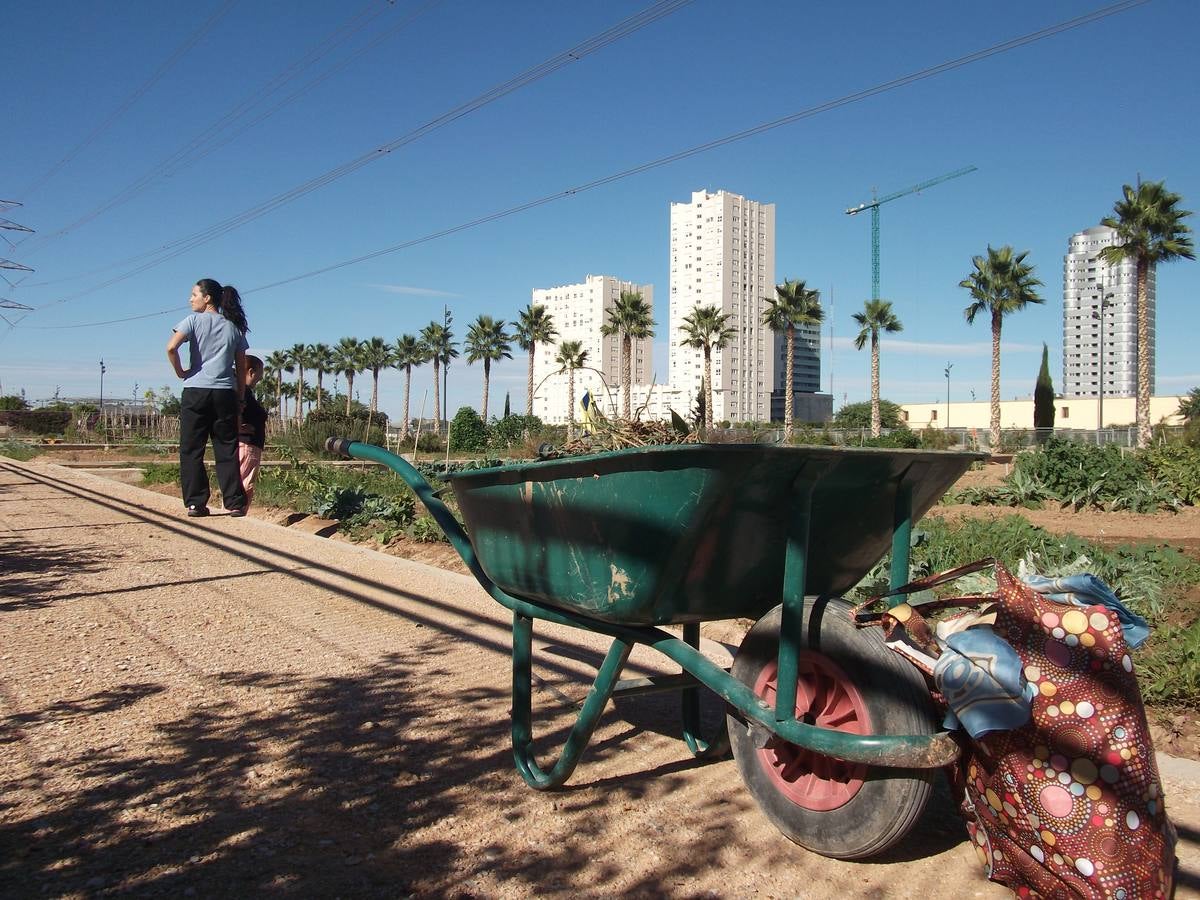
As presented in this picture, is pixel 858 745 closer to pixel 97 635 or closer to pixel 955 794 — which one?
pixel 955 794

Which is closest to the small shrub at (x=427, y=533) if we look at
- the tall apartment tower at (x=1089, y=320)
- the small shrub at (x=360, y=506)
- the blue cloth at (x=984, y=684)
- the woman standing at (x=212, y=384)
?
the small shrub at (x=360, y=506)

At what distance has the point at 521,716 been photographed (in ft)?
9.75

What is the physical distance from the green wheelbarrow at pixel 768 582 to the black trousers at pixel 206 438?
278cm

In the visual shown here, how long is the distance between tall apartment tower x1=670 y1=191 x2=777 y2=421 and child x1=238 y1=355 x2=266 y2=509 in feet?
383

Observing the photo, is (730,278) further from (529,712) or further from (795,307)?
(529,712)

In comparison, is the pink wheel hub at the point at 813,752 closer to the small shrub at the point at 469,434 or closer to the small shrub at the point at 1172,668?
the small shrub at the point at 1172,668

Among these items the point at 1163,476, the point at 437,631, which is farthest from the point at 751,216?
the point at 437,631

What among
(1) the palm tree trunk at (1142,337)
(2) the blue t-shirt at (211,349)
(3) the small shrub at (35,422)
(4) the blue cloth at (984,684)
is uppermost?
(1) the palm tree trunk at (1142,337)

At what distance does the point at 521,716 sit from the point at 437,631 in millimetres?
2335

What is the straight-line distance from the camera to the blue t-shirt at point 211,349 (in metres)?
4.86

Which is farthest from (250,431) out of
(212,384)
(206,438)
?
(212,384)

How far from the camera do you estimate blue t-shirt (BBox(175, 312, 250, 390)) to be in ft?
15.9

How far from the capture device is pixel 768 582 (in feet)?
8.26

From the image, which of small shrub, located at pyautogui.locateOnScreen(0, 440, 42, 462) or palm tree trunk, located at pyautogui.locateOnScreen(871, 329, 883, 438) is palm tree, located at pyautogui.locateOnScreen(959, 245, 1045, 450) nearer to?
palm tree trunk, located at pyautogui.locateOnScreen(871, 329, 883, 438)
